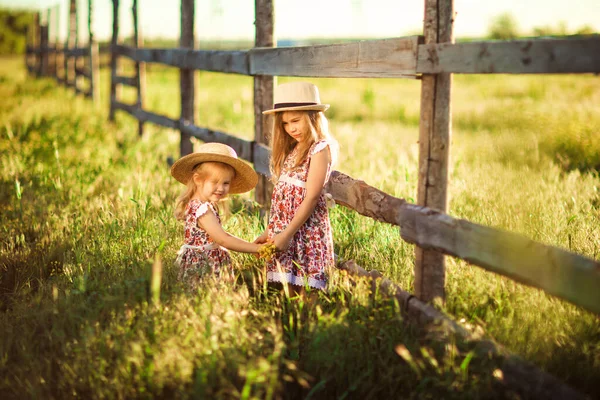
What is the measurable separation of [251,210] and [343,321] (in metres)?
2.31

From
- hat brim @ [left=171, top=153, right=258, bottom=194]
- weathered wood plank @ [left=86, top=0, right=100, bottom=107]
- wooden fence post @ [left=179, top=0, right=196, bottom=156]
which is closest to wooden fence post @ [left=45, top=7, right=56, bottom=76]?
weathered wood plank @ [left=86, top=0, right=100, bottom=107]

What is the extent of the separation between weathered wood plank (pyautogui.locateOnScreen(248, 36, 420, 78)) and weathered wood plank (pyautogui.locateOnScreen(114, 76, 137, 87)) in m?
5.93

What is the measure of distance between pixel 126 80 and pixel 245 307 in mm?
8621

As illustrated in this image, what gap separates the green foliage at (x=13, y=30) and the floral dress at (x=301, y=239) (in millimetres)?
64230

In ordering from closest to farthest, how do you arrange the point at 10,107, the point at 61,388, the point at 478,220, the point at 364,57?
the point at 61,388
the point at 364,57
the point at 478,220
the point at 10,107

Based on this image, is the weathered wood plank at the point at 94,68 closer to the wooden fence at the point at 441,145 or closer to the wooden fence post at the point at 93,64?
the wooden fence post at the point at 93,64

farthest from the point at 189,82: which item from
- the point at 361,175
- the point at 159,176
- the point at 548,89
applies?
the point at 548,89

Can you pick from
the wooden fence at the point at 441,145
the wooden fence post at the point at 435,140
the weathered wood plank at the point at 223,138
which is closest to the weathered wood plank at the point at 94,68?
the weathered wood plank at the point at 223,138

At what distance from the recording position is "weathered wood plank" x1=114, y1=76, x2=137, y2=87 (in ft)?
34.0

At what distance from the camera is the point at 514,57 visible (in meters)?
2.40

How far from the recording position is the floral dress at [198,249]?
3.35 m

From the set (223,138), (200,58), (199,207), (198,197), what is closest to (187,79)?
(200,58)

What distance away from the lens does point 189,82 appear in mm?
7305

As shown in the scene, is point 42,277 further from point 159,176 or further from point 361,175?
point 361,175
